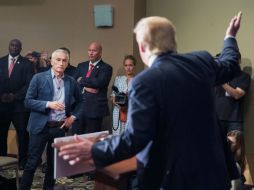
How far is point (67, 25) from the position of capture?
562 cm

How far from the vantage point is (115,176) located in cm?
150

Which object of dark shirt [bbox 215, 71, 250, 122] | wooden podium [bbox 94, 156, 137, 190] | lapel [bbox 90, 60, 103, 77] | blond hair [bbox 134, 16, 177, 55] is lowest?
dark shirt [bbox 215, 71, 250, 122]

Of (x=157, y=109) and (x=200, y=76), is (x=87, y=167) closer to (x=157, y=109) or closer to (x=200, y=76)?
(x=157, y=109)

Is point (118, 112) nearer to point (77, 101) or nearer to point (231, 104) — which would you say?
point (77, 101)

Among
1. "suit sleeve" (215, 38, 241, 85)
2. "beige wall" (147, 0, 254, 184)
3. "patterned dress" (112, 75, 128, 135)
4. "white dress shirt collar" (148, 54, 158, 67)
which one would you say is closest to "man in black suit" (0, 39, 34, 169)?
"patterned dress" (112, 75, 128, 135)

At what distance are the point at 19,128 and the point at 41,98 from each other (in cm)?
137

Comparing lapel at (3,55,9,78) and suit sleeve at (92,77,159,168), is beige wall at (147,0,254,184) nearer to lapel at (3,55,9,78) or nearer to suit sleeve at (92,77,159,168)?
lapel at (3,55,9,78)

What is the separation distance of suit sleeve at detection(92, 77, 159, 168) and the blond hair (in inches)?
7.0

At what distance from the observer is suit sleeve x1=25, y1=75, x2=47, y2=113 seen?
3.47 meters

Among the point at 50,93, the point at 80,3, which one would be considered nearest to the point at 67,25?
the point at 80,3

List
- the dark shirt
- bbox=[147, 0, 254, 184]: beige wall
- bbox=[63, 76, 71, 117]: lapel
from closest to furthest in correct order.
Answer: bbox=[63, 76, 71, 117]: lapel
the dark shirt
bbox=[147, 0, 254, 184]: beige wall

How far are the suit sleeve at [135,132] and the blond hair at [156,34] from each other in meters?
0.18

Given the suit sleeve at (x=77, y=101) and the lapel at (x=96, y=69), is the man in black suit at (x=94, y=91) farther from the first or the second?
the suit sleeve at (x=77, y=101)

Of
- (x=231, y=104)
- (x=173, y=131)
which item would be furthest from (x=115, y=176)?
(x=231, y=104)
